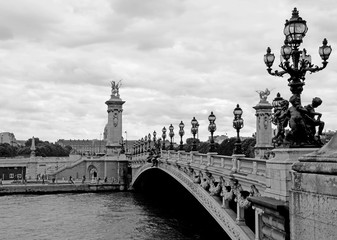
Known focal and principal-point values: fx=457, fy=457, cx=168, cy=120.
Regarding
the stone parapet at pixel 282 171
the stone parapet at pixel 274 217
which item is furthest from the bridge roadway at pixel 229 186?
the stone parapet at pixel 282 171

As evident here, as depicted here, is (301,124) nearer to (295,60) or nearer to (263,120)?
(295,60)

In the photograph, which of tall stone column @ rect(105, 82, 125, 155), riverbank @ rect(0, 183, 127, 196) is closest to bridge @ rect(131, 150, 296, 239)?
riverbank @ rect(0, 183, 127, 196)

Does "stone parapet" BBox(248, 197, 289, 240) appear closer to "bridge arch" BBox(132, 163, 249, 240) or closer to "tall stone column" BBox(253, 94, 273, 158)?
"bridge arch" BBox(132, 163, 249, 240)

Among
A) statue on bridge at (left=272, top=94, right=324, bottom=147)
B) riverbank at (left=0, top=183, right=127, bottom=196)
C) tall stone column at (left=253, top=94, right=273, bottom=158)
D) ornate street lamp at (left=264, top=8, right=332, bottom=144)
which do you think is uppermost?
tall stone column at (left=253, top=94, right=273, bottom=158)

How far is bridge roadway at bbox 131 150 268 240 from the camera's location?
1404cm

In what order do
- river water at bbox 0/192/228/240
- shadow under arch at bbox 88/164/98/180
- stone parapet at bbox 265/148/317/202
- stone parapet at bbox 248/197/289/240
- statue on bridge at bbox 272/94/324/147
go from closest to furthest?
stone parapet at bbox 248/197/289/240
stone parapet at bbox 265/148/317/202
statue on bridge at bbox 272/94/324/147
river water at bbox 0/192/228/240
shadow under arch at bbox 88/164/98/180

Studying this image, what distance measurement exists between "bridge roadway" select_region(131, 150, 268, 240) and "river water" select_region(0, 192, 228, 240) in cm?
557

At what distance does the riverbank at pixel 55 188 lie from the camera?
59084mm

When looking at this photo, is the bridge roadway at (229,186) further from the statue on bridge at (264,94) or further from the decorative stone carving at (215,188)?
the statue on bridge at (264,94)

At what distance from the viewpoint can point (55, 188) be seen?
199 ft

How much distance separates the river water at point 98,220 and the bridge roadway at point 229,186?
219 inches

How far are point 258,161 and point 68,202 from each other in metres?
39.0

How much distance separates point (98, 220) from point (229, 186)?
815 inches

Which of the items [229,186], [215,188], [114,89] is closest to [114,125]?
[114,89]
